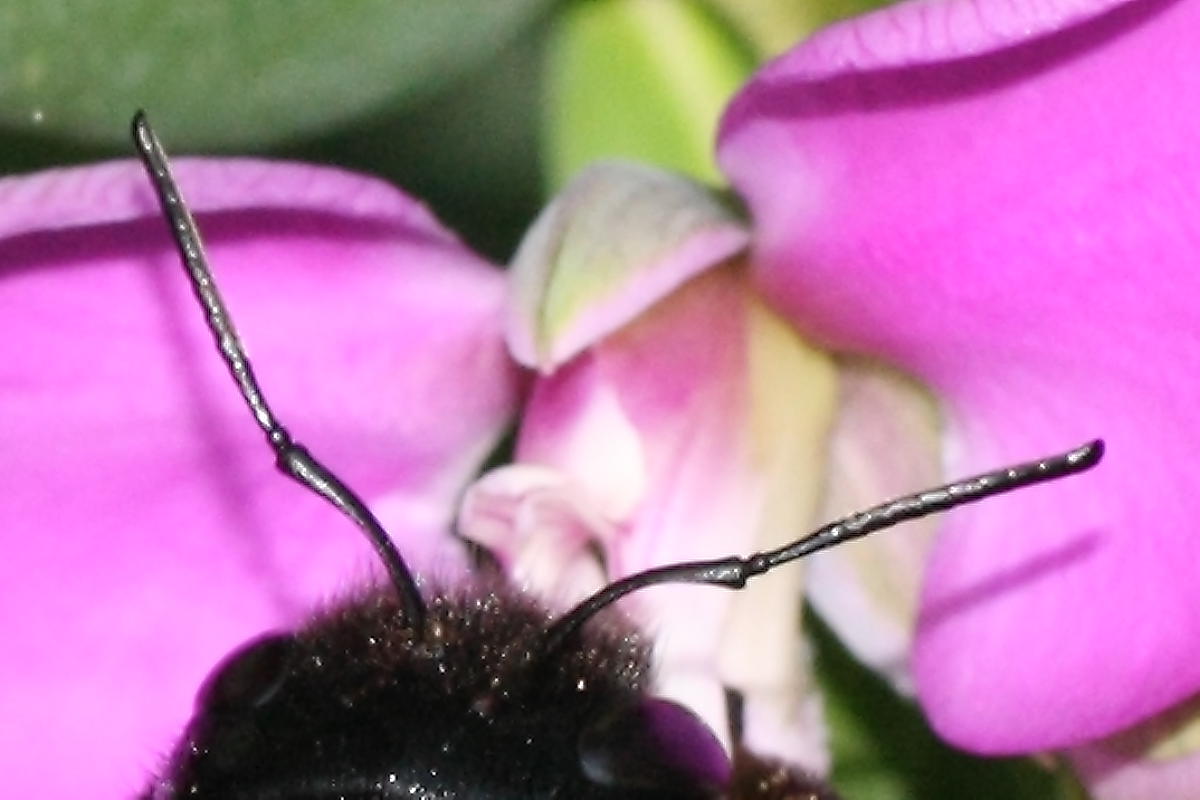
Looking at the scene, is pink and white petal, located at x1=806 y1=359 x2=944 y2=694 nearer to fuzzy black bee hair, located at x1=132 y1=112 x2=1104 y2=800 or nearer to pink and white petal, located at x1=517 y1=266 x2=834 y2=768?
pink and white petal, located at x1=517 y1=266 x2=834 y2=768

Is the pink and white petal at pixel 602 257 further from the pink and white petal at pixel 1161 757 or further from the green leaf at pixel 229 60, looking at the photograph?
the pink and white petal at pixel 1161 757

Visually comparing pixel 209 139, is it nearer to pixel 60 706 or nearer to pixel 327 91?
pixel 327 91

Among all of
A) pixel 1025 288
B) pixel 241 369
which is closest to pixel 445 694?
pixel 241 369

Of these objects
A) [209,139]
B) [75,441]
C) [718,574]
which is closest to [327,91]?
[209,139]

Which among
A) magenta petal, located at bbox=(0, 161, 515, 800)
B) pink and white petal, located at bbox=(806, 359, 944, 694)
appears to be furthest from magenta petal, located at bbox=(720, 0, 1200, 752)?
magenta petal, located at bbox=(0, 161, 515, 800)

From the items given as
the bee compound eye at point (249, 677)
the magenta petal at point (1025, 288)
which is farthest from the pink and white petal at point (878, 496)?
the bee compound eye at point (249, 677)

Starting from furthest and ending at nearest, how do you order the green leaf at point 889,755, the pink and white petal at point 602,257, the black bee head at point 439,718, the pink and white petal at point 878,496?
1. the green leaf at point 889,755
2. the pink and white petal at point 878,496
3. the pink and white petal at point 602,257
4. the black bee head at point 439,718
